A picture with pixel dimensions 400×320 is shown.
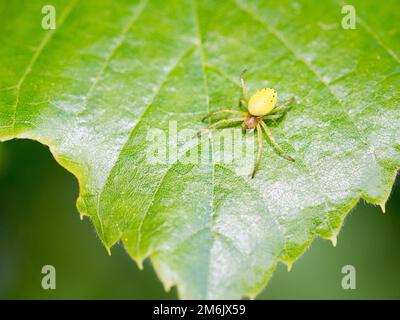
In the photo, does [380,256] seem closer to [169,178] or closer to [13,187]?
[169,178]

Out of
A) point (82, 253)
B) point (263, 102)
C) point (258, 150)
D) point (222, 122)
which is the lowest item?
point (82, 253)

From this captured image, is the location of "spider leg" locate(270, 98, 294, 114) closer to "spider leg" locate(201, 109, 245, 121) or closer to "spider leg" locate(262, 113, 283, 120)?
"spider leg" locate(262, 113, 283, 120)

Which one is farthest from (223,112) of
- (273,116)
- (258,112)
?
(273,116)

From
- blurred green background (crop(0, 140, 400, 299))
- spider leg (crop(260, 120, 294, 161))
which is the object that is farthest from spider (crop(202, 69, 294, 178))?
blurred green background (crop(0, 140, 400, 299))

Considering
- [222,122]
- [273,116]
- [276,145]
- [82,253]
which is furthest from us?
[82,253]

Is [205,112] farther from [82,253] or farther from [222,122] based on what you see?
[82,253]

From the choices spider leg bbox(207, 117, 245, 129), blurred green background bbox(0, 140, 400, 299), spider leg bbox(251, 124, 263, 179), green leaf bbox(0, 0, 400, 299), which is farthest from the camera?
blurred green background bbox(0, 140, 400, 299)

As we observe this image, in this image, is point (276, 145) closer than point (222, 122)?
Yes
